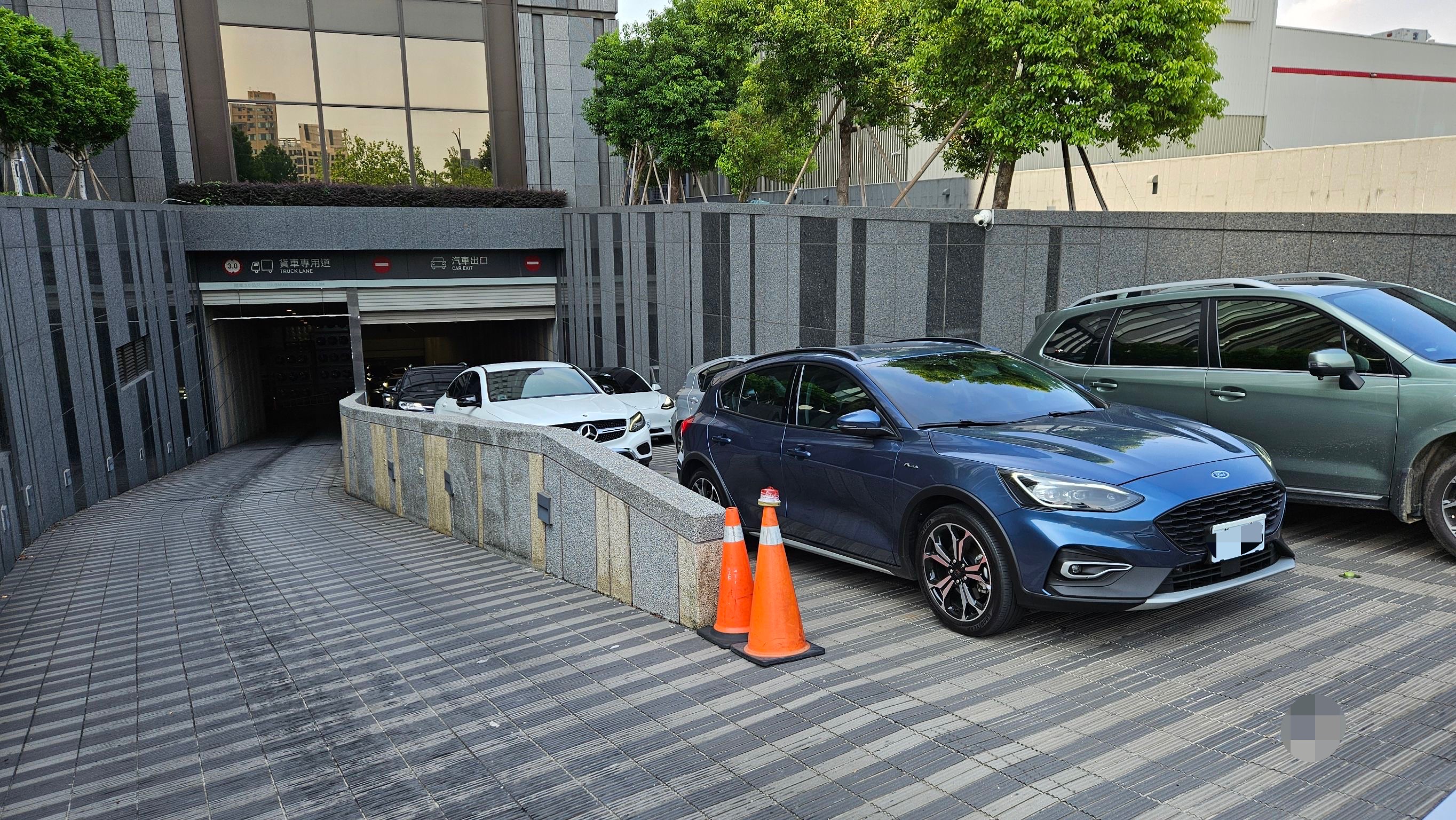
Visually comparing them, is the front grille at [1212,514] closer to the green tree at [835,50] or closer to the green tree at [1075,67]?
the green tree at [1075,67]

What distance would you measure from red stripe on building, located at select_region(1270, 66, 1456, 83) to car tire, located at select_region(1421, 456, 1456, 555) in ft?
72.9

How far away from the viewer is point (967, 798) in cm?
354

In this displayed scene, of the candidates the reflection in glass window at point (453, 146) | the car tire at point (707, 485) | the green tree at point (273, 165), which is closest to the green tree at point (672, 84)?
the reflection in glass window at point (453, 146)

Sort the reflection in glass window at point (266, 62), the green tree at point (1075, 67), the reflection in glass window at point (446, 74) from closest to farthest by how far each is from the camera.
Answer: the green tree at point (1075, 67) < the reflection in glass window at point (266, 62) < the reflection in glass window at point (446, 74)

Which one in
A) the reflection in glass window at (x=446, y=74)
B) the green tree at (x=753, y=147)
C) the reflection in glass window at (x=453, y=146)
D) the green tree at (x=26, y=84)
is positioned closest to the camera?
the green tree at (x=26, y=84)

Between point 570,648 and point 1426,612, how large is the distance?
180 inches

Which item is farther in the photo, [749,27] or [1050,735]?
[749,27]

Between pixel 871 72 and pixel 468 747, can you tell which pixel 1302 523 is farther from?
pixel 871 72

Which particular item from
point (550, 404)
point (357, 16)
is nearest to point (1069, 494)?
point (550, 404)

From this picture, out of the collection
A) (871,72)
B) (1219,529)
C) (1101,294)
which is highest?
(871,72)

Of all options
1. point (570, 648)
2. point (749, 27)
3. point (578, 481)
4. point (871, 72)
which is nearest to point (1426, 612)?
point (570, 648)

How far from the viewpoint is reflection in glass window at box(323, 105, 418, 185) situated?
30.3 m

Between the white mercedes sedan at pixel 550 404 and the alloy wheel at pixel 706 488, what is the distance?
11.3 ft

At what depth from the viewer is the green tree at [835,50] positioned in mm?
16438
